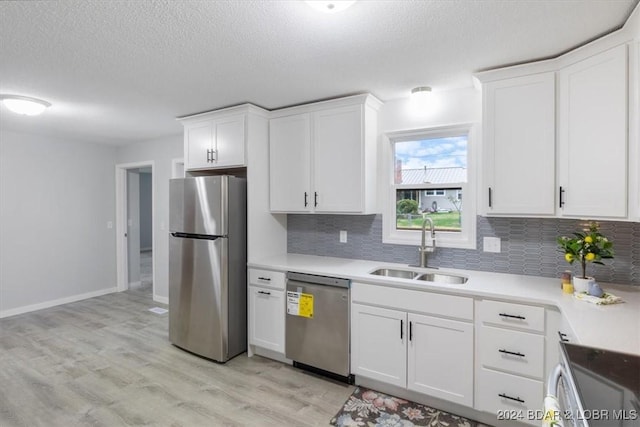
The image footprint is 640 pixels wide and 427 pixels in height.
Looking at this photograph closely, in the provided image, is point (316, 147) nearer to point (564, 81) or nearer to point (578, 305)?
point (564, 81)

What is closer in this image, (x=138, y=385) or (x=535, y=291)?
(x=535, y=291)

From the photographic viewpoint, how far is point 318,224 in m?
3.46

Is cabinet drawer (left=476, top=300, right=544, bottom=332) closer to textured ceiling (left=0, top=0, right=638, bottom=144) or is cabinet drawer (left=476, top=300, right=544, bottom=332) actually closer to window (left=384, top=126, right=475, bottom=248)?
window (left=384, top=126, right=475, bottom=248)

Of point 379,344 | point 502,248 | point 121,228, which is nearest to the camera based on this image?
point 379,344

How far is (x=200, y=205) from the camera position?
307cm

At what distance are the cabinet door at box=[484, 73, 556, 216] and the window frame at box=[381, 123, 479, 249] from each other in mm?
360

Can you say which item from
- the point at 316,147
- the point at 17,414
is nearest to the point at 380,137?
the point at 316,147

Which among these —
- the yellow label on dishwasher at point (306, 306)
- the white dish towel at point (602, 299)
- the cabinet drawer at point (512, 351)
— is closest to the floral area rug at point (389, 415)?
the cabinet drawer at point (512, 351)

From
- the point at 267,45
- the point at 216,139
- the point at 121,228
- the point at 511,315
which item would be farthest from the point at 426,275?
the point at 121,228

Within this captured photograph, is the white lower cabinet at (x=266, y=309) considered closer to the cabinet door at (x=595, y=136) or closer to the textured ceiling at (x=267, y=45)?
the textured ceiling at (x=267, y=45)

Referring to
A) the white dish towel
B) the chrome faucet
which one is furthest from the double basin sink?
the white dish towel

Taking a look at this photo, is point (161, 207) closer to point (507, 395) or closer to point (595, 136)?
point (507, 395)

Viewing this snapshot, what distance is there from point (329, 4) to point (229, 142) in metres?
2.04

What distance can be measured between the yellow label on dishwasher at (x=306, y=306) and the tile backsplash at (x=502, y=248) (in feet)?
2.33
